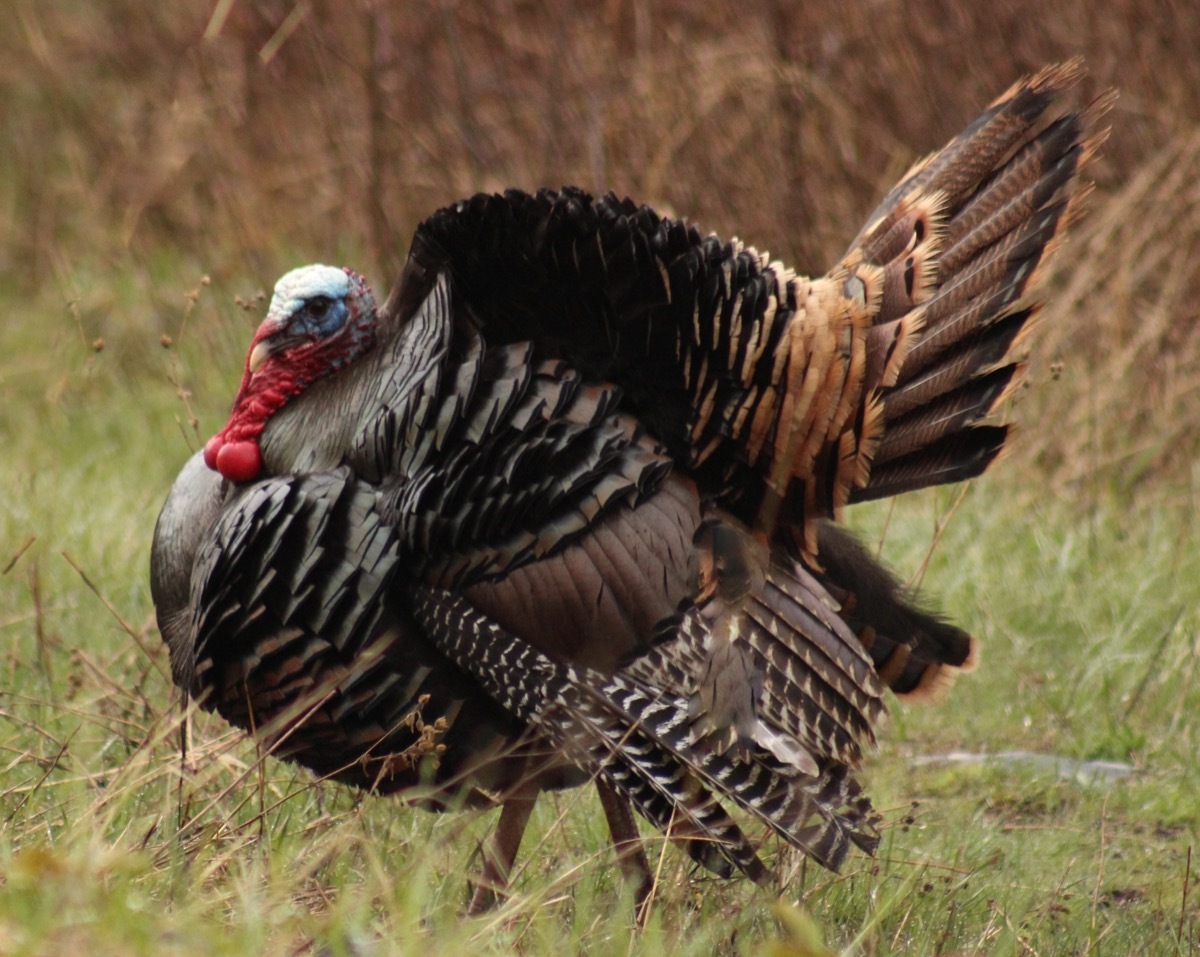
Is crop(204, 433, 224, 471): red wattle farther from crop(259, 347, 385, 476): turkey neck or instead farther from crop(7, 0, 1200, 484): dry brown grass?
crop(7, 0, 1200, 484): dry brown grass

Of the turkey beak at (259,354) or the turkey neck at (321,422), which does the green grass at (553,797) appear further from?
the turkey beak at (259,354)

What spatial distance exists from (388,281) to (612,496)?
4.32 m

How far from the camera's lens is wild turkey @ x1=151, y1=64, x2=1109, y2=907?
10.8 ft

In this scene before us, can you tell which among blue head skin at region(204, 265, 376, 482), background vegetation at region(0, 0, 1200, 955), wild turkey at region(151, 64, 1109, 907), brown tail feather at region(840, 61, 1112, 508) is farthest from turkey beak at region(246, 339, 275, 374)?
brown tail feather at region(840, 61, 1112, 508)

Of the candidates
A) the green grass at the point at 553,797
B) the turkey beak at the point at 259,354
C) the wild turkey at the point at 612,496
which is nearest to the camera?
the green grass at the point at 553,797

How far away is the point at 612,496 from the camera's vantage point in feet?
11.0

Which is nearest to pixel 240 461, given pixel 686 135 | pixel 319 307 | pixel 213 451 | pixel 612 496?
pixel 213 451

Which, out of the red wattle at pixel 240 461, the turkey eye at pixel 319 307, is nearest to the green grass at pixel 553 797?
the red wattle at pixel 240 461

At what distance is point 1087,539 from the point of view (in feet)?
19.1

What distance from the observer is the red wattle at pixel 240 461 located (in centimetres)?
353

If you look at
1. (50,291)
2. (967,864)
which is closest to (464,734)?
(967,864)

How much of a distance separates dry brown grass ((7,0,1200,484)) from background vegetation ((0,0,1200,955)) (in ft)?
0.06

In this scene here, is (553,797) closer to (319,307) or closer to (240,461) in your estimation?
(240,461)

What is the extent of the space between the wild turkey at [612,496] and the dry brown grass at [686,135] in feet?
10.2
